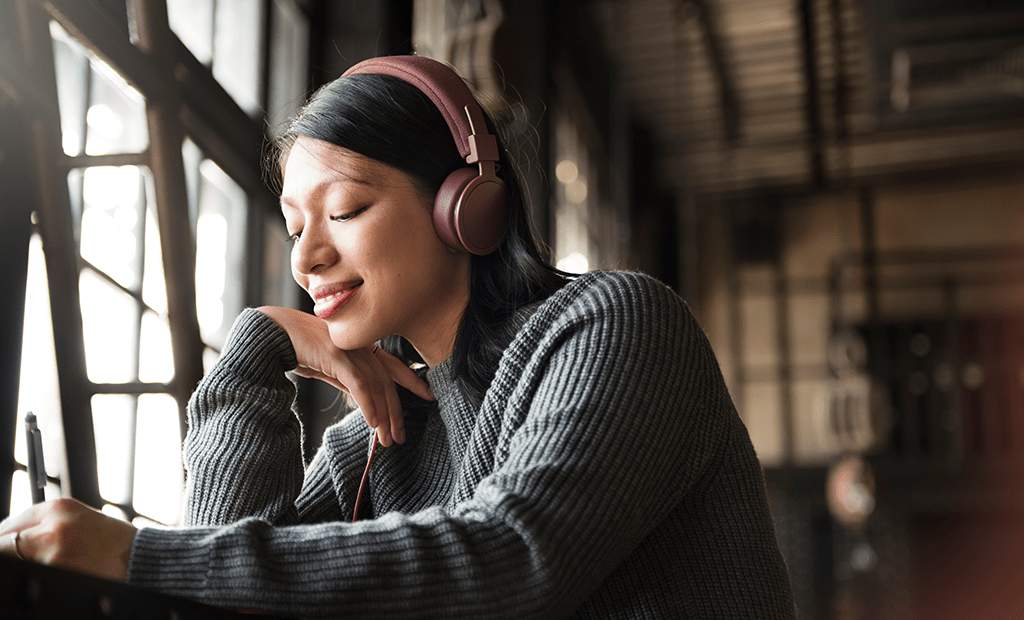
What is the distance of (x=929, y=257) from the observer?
30.4 feet

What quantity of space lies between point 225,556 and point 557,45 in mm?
4530

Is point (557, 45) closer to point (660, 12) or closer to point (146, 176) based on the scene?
point (660, 12)

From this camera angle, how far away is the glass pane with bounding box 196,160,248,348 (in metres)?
2.05

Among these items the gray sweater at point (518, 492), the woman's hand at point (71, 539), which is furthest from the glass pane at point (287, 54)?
the woman's hand at point (71, 539)

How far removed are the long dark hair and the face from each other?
22mm

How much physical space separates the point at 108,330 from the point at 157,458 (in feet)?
0.94

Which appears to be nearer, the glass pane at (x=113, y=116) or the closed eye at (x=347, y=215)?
the closed eye at (x=347, y=215)

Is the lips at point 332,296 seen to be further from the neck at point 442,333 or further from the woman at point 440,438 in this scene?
the neck at point 442,333

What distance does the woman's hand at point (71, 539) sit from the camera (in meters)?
0.72

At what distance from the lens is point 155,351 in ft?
5.87

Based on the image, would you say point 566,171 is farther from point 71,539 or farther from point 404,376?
point 71,539

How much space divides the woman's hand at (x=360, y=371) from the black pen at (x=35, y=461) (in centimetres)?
37

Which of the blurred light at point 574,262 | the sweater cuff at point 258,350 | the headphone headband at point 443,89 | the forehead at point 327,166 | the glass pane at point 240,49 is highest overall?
the glass pane at point 240,49

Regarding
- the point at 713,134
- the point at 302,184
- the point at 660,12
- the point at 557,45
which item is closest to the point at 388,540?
the point at 302,184
